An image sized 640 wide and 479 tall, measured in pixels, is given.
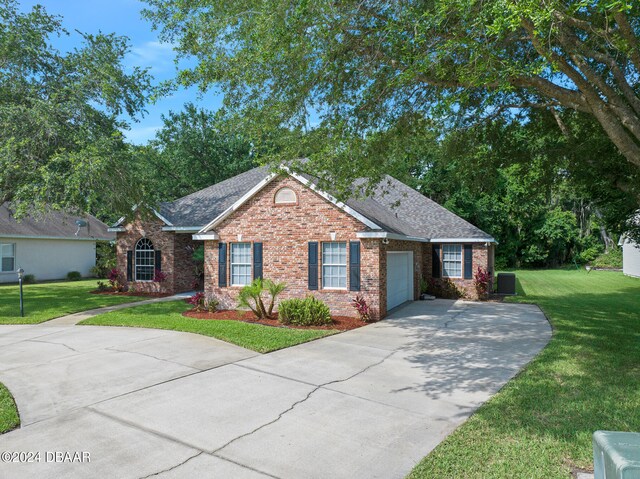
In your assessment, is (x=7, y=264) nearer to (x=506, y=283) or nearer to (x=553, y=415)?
(x=506, y=283)

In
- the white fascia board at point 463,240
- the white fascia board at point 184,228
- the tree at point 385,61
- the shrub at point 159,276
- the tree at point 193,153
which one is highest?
the tree at point 193,153

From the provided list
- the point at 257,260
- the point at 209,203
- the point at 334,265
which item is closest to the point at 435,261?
the point at 334,265

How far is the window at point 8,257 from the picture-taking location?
25.8 m

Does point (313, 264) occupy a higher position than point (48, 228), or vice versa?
point (48, 228)

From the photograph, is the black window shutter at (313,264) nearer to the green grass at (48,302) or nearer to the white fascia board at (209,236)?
the white fascia board at (209,236)

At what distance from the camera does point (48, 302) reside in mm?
17516

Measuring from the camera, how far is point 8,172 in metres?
14.4

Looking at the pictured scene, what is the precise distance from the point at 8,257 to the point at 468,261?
2621 centimetres

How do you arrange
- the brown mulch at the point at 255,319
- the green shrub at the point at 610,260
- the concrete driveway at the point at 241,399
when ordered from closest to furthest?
the concrete driveway at the point at 241,399, the brown mulch at the point at 255,319, the green shrub at the point at 610,260

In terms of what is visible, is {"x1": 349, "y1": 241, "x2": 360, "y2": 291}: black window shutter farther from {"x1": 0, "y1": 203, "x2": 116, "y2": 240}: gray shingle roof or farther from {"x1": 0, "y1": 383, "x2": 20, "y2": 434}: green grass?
{"x1": 0, "y1": 203, "x2": 116, "y2": 240}: gray shingle roof

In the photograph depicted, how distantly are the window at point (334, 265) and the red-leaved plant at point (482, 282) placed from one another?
323 inches

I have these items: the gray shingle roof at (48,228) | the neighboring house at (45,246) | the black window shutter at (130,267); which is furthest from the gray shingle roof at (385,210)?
the neighboring house at (45,246)

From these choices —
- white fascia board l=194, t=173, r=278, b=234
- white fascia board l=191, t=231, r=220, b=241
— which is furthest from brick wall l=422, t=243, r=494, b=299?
white fascia board l=191, t=231, r=220, b=241

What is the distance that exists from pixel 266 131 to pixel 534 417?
791 centimetres
